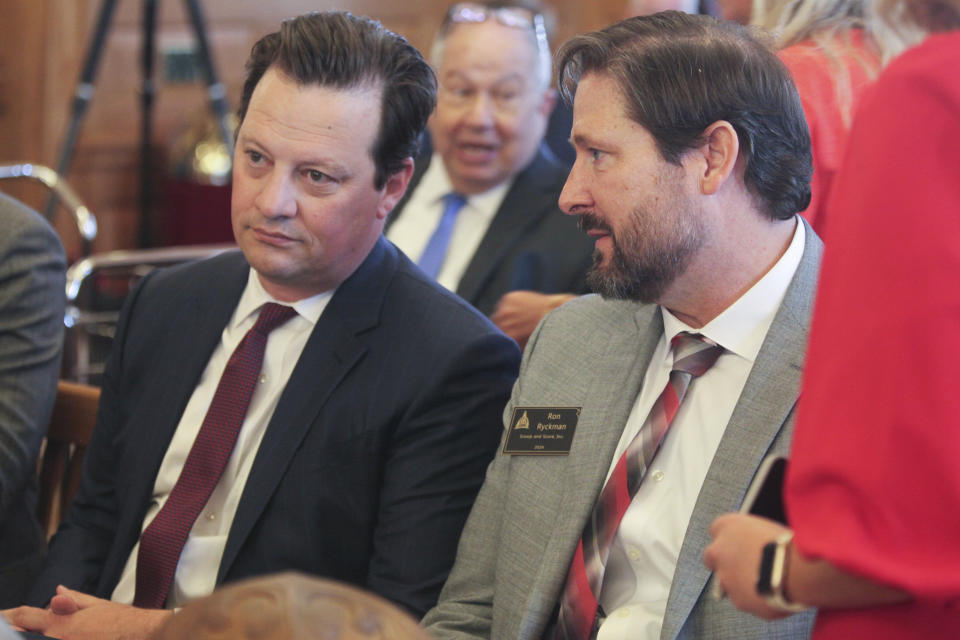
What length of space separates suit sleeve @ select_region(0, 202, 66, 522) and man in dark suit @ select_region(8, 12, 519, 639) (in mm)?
136

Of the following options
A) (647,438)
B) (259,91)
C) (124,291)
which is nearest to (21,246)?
(259,91)

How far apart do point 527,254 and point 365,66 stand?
36.7 inches

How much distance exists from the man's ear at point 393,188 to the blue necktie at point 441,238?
2.90ft

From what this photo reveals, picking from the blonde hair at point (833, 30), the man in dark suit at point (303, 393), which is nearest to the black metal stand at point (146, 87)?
the man in dark suit at point (303, 393)

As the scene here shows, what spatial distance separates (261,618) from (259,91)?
1310mm

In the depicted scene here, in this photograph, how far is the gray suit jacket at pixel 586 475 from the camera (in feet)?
4.61

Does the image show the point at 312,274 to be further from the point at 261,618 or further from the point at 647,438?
the point at 261,618

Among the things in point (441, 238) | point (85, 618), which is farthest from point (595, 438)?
point (441, 238)

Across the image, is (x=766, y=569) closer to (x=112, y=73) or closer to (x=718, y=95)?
(x=718, y=95)

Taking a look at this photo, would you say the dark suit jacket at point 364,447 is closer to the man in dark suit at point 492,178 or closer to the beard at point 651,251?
the beard at point 651,251

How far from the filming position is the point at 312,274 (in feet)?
6.23

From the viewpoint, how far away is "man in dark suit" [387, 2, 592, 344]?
2.75m

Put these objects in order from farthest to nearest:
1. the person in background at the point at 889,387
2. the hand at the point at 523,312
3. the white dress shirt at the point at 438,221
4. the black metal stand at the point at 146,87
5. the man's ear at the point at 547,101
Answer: the black metal stand at the point at 146,87 → the man's ear at the point at 547,101 → the white dress shirt at the point at 438,221 → the hand at the point at 523,312 → the person in background at the point at 889,387

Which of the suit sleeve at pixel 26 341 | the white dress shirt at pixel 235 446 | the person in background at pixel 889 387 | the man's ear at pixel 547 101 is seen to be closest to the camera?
the person in background at pixel 889 387
